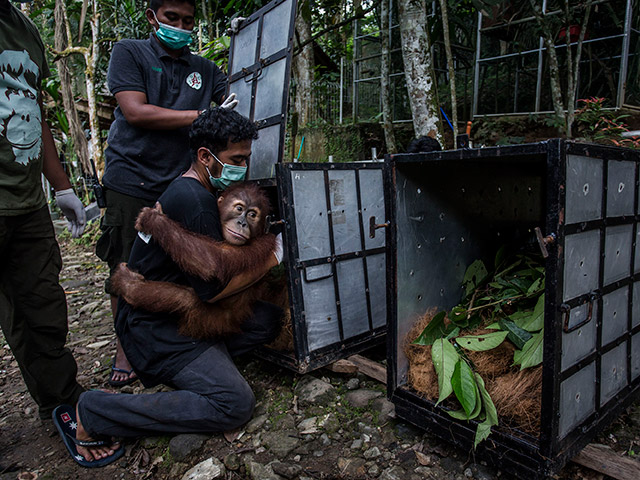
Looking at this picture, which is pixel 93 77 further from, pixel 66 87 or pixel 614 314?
pixel 614 314

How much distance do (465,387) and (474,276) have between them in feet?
2.76

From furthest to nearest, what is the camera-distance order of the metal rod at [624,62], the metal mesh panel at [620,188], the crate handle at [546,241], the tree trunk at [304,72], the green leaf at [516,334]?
the tree trunk at [304,72] → the metal rod at [624,62] → the green leaf at [516,334] → the metal mesh panel at [620,188] → the crate handle at [546,241]

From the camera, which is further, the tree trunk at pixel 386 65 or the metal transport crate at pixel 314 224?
the tree trunk at pixel 386 65

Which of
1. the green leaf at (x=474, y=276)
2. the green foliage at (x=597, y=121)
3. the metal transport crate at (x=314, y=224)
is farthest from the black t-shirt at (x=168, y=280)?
the green foliage at (x=597, y=121)

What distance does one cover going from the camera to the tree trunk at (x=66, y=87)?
678 centimetres

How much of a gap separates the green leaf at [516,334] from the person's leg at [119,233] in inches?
79.0

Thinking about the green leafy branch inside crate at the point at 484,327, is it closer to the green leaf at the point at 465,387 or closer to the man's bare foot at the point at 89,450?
the green leaf at the point at 465,387

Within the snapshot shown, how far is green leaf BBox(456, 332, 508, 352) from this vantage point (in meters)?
1.94

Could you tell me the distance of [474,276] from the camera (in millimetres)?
2508

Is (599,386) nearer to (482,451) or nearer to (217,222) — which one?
(482,451)

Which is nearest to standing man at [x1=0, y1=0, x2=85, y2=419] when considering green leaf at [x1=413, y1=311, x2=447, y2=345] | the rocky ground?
the rocky ground

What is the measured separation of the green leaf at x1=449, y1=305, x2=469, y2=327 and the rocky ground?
521 mm

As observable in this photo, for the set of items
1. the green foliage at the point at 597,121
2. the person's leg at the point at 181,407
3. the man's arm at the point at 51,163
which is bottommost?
the person's leg at the point at 181,407

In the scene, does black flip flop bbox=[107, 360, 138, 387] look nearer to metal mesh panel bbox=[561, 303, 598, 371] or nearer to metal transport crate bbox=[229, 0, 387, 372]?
metal transport crate bbox=[229, 0, 387, 372]
